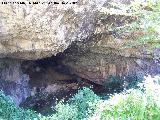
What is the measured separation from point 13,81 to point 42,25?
2.49 metres

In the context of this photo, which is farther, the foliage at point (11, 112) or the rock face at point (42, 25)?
the foliage at point (11, 112)

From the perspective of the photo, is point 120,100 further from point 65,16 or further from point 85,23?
point 85,23

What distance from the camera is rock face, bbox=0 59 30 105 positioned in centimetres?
804

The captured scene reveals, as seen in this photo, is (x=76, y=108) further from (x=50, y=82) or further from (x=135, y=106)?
(x=135, y=106)

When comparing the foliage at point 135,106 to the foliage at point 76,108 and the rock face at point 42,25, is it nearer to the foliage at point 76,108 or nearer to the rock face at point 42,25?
the foliage at point 76,108

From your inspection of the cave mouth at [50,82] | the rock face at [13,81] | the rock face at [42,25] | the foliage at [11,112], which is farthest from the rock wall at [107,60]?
the foliage at [11,112]

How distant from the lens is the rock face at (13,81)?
8.04 metres

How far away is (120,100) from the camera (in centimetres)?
291

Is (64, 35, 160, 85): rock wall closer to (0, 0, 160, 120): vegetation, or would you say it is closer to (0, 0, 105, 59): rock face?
(0, 0, 160, 120): vegetation

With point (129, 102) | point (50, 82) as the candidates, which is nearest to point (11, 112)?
point (50, 82)

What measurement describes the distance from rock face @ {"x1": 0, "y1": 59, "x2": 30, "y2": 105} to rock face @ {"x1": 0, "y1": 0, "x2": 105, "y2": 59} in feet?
2.63

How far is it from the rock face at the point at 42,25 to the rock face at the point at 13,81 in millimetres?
802

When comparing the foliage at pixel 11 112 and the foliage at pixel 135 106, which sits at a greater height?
the foliage at pixel 135 106

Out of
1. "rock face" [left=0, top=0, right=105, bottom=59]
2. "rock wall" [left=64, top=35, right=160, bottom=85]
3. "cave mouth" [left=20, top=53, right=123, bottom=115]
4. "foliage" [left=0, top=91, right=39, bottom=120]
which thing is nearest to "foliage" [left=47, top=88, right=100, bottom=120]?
"foliage" [left=0, top=91, right=39, bottom=120]
